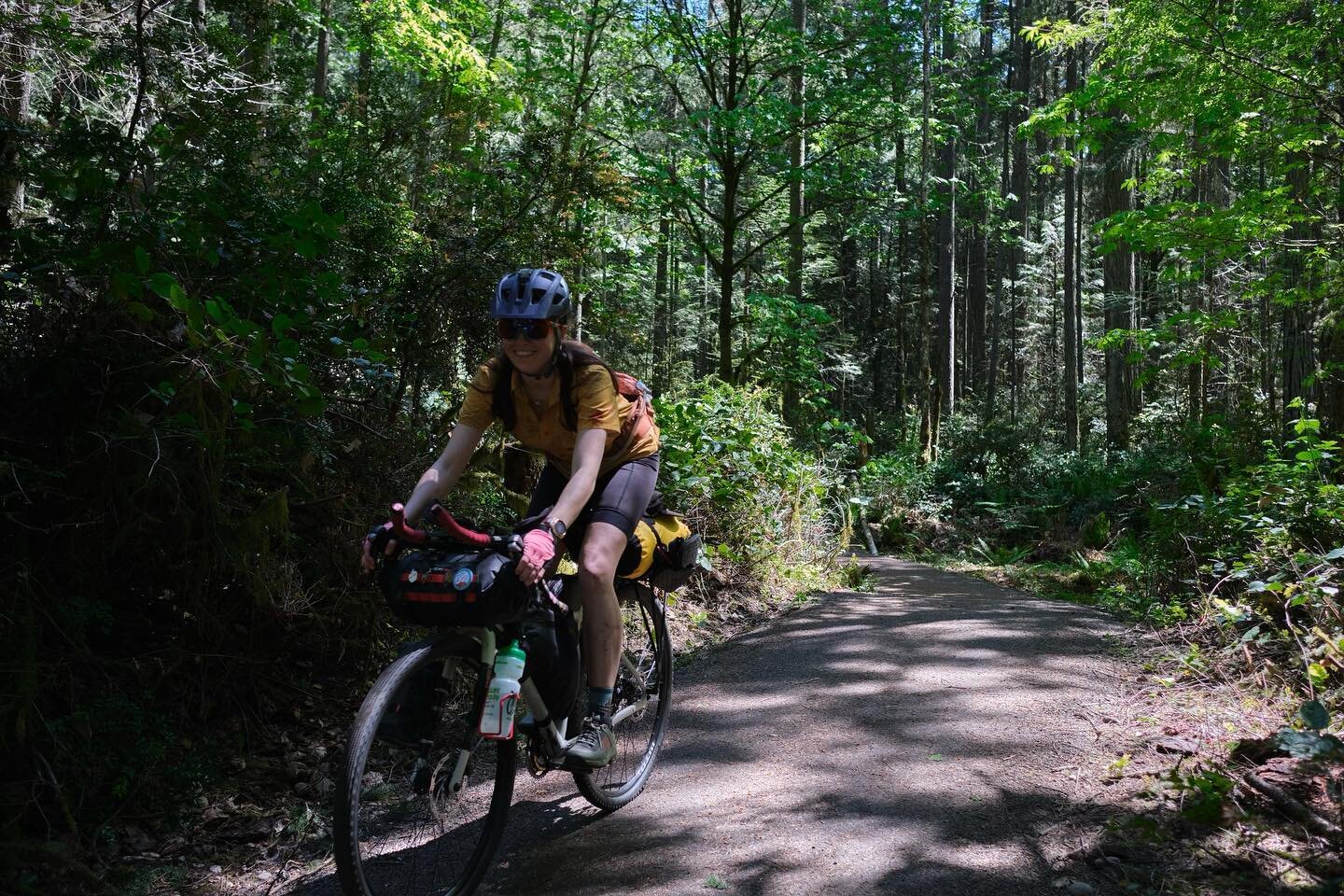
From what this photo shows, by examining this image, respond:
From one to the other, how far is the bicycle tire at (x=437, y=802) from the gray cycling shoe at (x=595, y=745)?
13.6 inches

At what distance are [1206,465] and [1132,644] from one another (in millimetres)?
4937

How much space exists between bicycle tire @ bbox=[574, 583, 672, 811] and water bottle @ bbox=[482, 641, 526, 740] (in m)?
0.97

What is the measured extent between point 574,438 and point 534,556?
93cm

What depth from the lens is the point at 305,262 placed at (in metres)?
5.46

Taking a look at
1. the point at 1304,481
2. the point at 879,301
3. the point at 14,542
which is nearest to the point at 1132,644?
the point at 1304,481

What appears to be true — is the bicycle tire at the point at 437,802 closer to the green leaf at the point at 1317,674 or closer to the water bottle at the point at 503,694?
the water bottle at the point at 503,694

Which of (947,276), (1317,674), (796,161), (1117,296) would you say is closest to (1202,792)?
(1317,674)

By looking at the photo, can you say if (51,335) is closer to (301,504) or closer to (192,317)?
(192,317)

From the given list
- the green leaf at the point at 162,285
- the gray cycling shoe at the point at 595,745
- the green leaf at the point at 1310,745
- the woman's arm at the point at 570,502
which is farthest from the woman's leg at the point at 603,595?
the green leaf at the point at 1310,745

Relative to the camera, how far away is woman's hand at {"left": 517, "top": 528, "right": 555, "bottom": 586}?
2965 mm

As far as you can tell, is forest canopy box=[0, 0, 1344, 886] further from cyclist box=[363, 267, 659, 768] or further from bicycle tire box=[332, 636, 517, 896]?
bicycle tire box=[332, 636, 517, 896]

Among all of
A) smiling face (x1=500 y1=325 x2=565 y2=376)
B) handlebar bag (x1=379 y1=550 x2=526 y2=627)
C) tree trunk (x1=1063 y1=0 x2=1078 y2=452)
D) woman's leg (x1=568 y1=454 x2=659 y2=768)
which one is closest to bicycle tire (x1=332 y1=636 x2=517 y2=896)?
handlebar bag (x1=379 y1=550 x2=526 y2=627)

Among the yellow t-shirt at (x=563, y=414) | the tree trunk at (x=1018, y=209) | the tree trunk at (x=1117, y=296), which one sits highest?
the tree trunk at (x=1018, y=209)

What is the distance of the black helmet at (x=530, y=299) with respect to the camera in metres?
3.48
